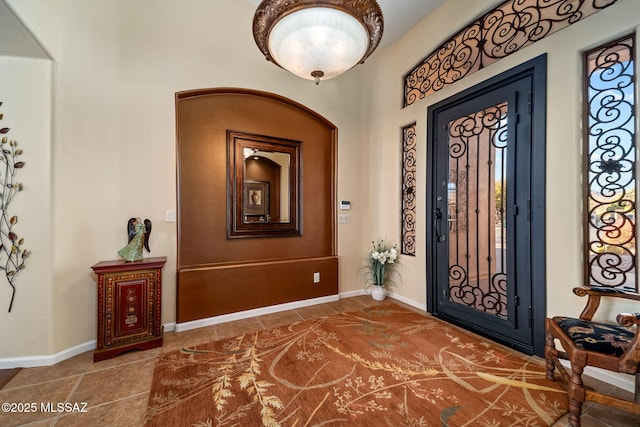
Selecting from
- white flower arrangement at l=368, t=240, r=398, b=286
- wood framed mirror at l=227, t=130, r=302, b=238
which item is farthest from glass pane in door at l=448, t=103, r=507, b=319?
wood framed mirror at l=227, t=130, r=302, b=238

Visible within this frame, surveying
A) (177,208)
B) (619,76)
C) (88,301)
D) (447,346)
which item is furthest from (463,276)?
(88,301)

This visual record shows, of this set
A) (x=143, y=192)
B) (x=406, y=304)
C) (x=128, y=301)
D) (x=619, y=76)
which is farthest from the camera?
(x=406, y=304)

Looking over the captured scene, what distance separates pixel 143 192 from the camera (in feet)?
8.62

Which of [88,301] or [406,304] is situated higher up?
[88,301]

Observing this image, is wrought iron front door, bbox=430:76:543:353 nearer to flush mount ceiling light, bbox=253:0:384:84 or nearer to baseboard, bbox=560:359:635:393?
baseboard, bbox=560:359:635:393

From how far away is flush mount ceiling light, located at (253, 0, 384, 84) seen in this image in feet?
5.62

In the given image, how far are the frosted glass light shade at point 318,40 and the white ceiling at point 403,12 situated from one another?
1.54m

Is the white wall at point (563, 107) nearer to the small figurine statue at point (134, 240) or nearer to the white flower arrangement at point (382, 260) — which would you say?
the white flower arrangement at point (382, 260)

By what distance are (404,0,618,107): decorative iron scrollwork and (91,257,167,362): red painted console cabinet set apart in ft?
12.5

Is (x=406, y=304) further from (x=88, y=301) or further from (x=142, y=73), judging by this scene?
(x=142, y=73)

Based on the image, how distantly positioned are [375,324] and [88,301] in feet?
9.43

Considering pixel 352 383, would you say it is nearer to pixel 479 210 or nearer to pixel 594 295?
pixel 594 295

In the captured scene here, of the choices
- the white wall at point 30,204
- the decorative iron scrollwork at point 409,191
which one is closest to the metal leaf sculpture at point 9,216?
the white wall at point 30,204

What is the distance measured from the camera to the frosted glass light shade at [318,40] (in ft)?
5.68
